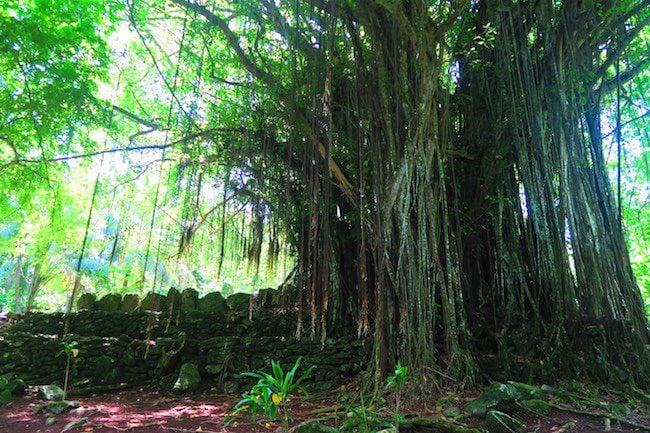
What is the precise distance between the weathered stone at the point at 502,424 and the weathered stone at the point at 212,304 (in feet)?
12.1

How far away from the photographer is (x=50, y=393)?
4273 millimetres

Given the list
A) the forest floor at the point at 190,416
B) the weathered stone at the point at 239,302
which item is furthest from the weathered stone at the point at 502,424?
the weathered stone at the point at 239,302

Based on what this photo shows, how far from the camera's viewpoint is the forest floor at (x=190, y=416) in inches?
107

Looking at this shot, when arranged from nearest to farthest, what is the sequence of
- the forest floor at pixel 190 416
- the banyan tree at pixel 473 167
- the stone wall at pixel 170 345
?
the forest floor at pixel 190 416, the banyan tree at pixel 473 167, the stone wall at pixel 170 345

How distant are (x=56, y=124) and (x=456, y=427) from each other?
5.23m

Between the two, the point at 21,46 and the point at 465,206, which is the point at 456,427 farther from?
the point at 21,46

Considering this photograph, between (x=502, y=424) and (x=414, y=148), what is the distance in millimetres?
2158

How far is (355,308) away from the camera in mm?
4707

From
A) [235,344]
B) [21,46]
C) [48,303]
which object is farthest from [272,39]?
[48,303]

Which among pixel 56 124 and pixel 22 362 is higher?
pixel 56 124

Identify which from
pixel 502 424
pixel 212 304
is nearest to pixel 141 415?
pixel 212 304

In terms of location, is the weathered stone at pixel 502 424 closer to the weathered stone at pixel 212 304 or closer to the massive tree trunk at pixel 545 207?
the massive tree trunk at pixel 545 207

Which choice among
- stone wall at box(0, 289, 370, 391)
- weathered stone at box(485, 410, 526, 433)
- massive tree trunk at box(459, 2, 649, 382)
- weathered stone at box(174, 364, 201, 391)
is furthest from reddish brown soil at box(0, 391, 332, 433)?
massive tree trunk at box(459, 2, 649, 382)

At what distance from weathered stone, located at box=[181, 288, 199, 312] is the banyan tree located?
1.97 meters
